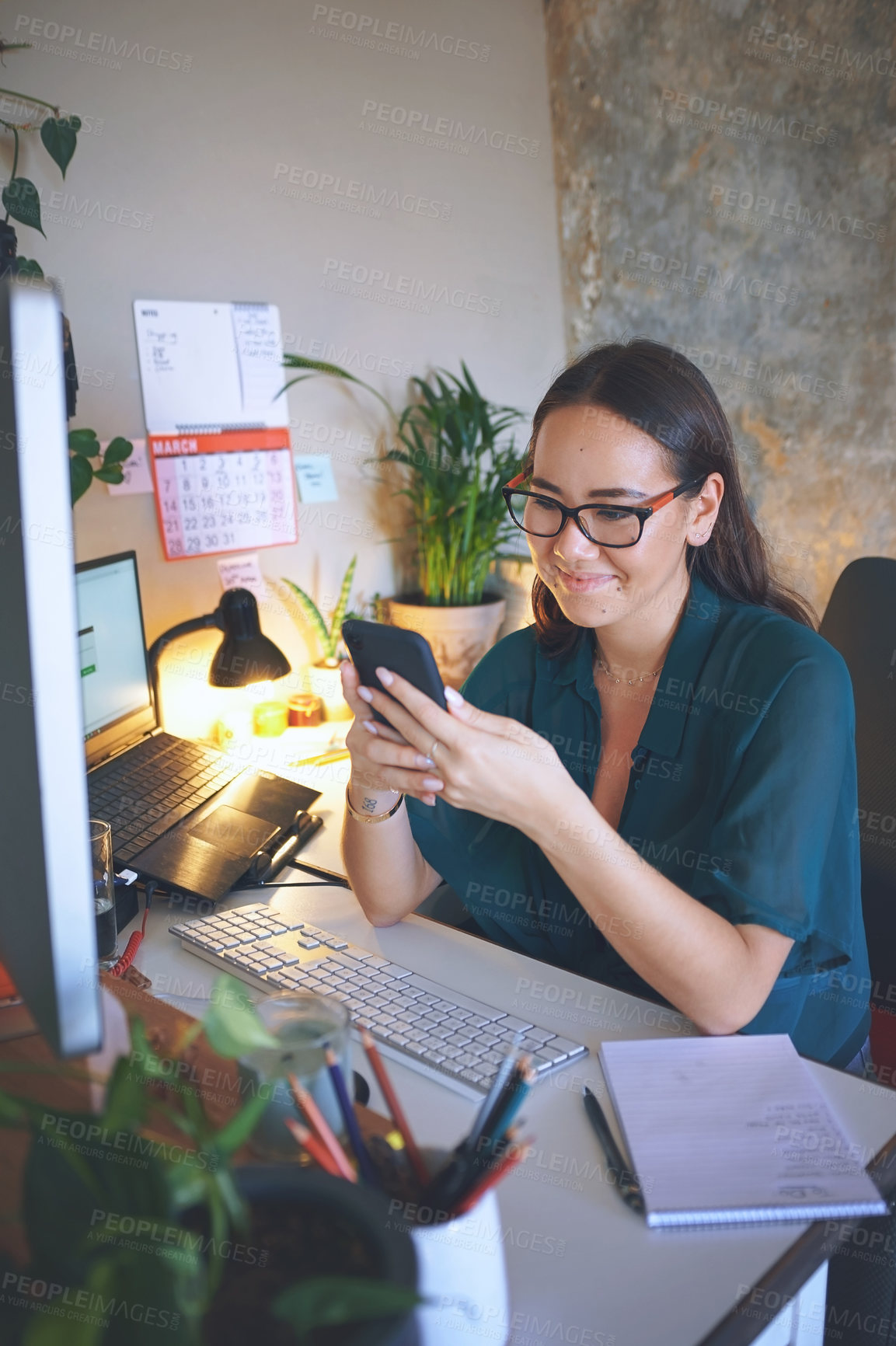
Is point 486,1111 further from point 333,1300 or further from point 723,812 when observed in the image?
point 723,812

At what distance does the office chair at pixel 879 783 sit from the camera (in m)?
1.39

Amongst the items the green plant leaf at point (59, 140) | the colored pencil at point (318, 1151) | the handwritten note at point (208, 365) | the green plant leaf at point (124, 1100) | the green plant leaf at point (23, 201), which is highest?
the green plant leaf at point (59, 140)

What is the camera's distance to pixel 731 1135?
812 millimetres

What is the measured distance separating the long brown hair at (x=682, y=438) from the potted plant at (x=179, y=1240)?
3.14ft

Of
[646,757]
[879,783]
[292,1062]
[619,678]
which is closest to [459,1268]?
[292,1062]

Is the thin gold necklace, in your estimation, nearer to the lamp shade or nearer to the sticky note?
the lamp shade

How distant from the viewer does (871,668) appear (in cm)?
142

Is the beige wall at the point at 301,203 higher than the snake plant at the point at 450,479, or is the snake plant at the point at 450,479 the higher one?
the beige wall at the point at 301,203

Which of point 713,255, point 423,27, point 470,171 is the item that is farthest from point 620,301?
point 423,27

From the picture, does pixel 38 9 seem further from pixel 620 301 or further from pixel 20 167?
pixel 620 301

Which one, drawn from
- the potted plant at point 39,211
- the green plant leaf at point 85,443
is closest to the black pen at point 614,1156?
the potted plant at point 39,211

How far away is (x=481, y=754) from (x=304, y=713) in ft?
3.55

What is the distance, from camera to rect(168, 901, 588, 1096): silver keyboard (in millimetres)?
923

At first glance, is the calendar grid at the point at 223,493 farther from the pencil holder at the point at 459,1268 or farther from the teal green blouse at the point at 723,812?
the pencil holder at the point at 459,1268
